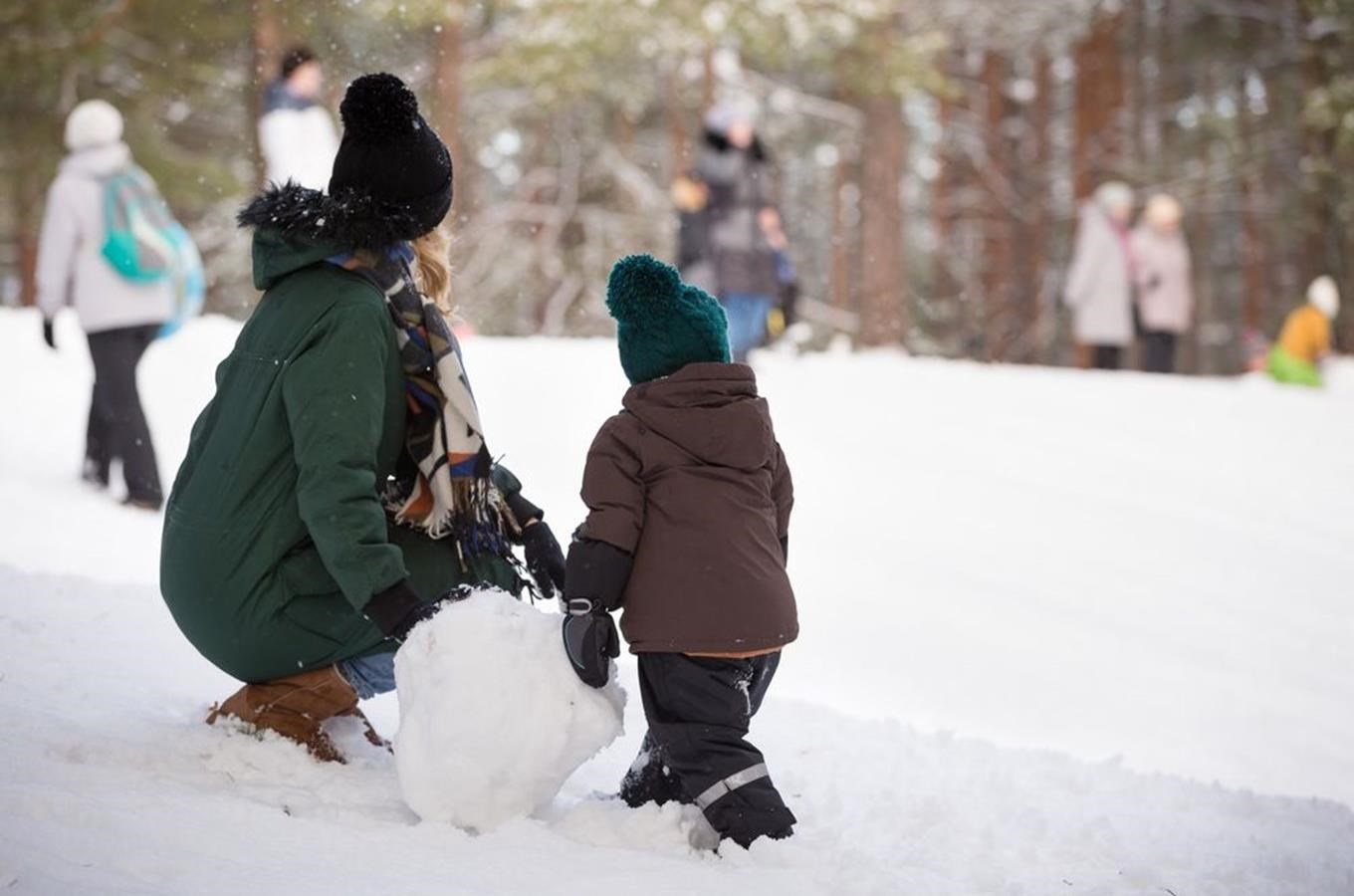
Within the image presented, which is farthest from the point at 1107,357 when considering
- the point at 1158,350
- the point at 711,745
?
the point at 711,745

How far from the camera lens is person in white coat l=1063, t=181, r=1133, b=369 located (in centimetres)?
1330

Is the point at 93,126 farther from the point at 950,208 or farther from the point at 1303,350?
the point at 950,208

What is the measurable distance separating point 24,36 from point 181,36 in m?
2.05

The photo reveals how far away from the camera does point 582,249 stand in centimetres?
2156

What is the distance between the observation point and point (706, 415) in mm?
3168

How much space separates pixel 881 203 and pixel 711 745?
12.5 meters

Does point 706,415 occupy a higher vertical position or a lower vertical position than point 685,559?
higher

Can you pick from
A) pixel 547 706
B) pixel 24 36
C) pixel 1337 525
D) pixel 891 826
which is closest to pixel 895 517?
pixel 1337 525

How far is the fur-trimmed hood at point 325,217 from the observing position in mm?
3154

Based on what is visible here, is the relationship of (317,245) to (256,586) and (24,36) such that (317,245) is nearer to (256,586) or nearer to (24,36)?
(256,586)

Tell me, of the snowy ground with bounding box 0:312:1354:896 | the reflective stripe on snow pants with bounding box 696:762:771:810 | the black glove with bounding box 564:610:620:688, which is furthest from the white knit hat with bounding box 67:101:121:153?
the reflective stripe on snow pants with bounding box 696:762:771:810

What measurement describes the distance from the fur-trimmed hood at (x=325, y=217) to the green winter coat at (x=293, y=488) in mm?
29

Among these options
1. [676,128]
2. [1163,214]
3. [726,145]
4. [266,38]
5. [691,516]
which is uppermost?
[266,38]

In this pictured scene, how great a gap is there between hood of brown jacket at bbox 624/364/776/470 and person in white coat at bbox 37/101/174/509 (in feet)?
13.6
